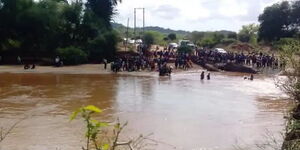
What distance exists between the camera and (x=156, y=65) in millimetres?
45500

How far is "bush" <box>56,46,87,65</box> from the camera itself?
45719 mm

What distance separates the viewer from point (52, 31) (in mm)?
47438

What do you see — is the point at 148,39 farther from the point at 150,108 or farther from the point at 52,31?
the point at 150,108

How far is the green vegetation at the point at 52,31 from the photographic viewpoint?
4631cm

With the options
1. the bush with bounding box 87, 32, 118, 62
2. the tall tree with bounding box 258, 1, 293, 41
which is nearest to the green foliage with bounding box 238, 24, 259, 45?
the tall tree with bounding box 258, 1, 293, 41

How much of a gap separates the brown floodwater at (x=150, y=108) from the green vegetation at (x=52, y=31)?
896cm

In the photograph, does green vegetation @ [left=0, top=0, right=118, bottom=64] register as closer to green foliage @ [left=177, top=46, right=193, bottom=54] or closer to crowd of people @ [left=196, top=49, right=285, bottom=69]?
green foliage @ [left=177, top=46, right=193, bottom=54]

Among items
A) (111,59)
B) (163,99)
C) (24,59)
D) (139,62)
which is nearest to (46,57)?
(24,59)

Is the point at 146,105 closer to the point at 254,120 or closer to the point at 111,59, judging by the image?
the point at 254,120

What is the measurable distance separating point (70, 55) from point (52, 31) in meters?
3.64

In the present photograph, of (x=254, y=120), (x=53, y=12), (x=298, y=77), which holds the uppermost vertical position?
(x=53, y=12)

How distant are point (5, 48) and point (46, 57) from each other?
4.14 metres

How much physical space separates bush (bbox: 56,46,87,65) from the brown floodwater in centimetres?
741

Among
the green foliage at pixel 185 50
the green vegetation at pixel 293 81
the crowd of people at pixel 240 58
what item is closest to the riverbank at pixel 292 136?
the green vegetation at pixel 293 81
